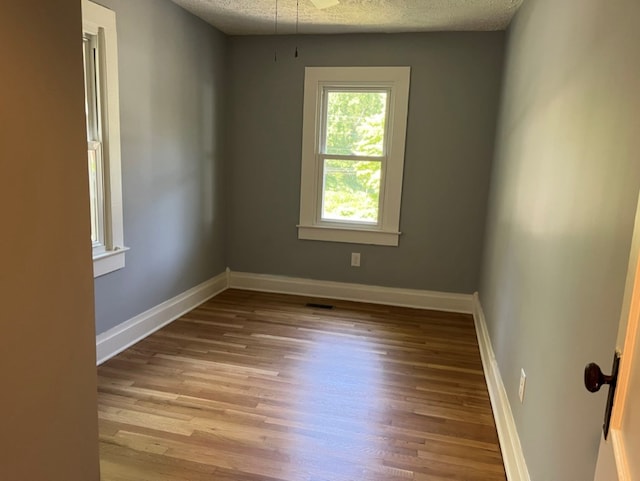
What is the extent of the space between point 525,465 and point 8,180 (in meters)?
1.95

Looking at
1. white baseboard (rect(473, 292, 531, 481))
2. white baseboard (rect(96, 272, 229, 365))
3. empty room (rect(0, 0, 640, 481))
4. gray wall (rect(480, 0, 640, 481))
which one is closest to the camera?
gray wall (rect(480, 0, 640, 481))

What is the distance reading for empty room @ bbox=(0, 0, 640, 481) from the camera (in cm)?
119

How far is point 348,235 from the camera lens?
420cm

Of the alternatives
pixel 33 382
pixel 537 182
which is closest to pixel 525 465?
pixel 537 182

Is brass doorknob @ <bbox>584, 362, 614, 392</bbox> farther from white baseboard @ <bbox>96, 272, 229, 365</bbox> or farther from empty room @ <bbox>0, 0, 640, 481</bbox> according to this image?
white baseboard @ <bbox>96, 272, 229, 365</bbox>

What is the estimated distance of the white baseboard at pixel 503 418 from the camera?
71.8 inches

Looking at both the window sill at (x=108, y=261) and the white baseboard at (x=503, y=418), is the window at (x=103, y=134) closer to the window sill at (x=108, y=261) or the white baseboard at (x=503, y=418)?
the window sill at (x=108, y=261)

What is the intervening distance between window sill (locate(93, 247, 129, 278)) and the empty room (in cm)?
2

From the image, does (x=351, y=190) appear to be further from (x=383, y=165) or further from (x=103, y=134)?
(x=103, y=134)

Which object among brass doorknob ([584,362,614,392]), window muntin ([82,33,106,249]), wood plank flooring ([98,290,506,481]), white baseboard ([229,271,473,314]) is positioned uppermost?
window muntin ([82,33,106,249])

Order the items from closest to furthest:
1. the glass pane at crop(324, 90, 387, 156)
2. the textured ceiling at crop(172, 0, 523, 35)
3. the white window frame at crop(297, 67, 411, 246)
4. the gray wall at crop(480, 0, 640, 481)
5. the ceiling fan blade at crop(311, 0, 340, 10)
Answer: the gray wall at crop(480, 0, 640, 481) → the ceiling fan blade at crop(311, 0, 340, 10) → the textured ceiling at crop(172, 0, 523, 35) → the white window frame at crop(297, 67, 411, 246) → the glass pane at crop(324, 90, 387, 156)

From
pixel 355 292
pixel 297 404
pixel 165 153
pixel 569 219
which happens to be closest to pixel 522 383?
pixel 569 219

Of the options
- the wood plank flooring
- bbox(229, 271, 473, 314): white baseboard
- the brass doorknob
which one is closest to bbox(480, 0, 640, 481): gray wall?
the brass doorknob

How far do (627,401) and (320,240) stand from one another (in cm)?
358
